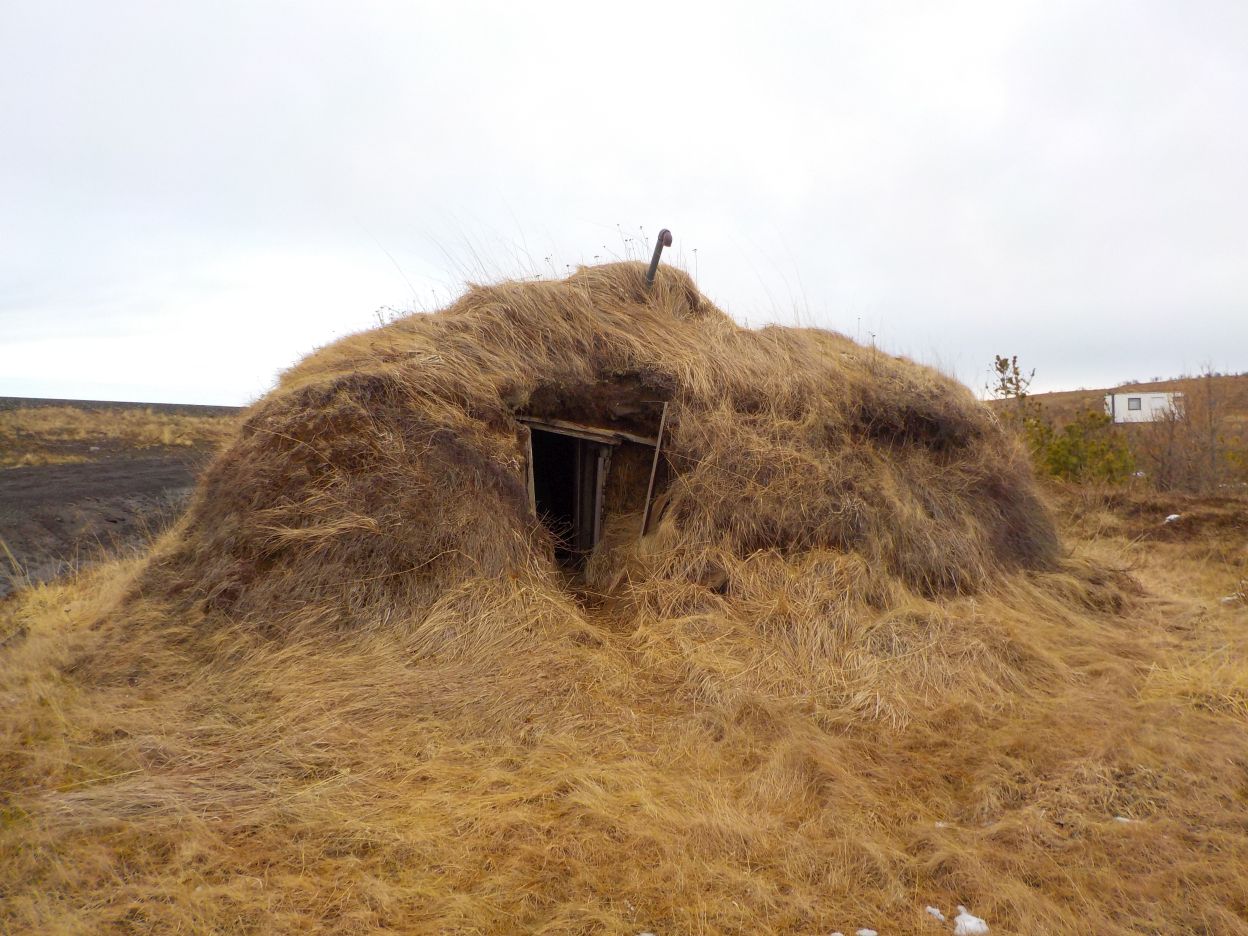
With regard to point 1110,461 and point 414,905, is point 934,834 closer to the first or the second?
point 414,905

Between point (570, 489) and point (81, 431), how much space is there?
2438 centimetres

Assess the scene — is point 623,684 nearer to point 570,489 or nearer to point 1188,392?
point 570,489

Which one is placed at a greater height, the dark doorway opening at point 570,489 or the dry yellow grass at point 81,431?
the dry yellow grass at point 81,431

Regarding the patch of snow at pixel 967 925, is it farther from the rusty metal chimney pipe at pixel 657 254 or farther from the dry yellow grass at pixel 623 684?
the rusty metal chimney pipe at pixel 657 254

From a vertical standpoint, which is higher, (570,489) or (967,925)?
(570,489)

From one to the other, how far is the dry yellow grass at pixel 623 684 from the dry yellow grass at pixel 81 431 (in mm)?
16306

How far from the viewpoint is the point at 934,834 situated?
12.6 ft

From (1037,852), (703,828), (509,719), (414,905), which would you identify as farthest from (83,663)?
(1037,852)

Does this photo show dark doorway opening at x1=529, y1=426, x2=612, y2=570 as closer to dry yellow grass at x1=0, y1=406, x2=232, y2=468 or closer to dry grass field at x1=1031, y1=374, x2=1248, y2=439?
dry grass field at x1=1031, y1=374, x2=1248, y2=439

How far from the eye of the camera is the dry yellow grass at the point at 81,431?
2091cm

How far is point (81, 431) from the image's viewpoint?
26328 millimetres

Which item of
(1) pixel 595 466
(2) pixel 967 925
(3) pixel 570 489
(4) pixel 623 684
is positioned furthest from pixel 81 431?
(2) pixel 967 925

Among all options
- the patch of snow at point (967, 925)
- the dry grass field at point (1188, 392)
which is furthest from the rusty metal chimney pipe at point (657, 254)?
the dry grass field at point (1188, 392)

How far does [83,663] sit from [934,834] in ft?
16.9
